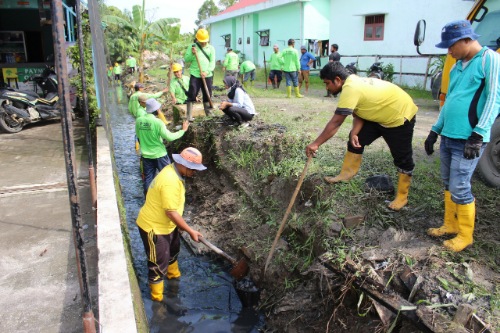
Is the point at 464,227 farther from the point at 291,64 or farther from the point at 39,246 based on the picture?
the point at 291,64

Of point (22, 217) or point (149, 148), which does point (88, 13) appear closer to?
point (149, 148)

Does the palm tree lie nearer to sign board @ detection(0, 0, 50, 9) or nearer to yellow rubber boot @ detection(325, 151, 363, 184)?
sign board @ detection(0, 0, 50, 9)

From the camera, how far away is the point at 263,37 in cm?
2480

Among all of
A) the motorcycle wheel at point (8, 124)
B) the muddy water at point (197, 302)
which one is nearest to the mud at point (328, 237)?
the muddy water at point (197, 302)

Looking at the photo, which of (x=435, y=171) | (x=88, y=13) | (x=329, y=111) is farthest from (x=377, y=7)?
(x=435, y=171)

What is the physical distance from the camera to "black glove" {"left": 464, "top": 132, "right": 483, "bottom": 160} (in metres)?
3.22

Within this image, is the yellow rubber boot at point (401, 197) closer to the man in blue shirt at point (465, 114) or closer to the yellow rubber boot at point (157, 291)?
the man in blue shirt at point (465, 114)

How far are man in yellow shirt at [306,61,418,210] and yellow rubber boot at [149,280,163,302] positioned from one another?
2.33 m

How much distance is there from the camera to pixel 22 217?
202 inches

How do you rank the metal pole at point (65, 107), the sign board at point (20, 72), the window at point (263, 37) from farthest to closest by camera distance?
the window at point (263, 37) → the sign board at point (20, 72) → the metal pole at point (65, 107)

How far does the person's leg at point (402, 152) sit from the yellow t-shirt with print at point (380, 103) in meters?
0.08

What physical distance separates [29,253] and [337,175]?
3.64 metres

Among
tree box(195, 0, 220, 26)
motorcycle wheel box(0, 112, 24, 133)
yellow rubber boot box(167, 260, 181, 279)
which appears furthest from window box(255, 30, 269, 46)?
tree box(195, 0, 220, 26)

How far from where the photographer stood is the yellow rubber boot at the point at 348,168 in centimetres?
471
